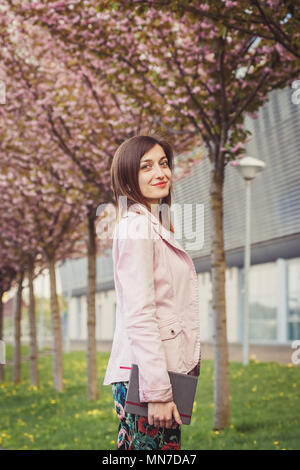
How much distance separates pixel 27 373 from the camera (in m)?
24.8

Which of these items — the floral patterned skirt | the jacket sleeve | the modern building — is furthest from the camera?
the modern building

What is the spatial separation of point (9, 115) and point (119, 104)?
210 cm

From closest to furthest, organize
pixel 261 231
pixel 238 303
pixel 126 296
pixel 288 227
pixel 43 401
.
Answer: pixel 126 296 < pixel 43 401 < pixel 288 227 < pixel 261 231 < pixel 238 303

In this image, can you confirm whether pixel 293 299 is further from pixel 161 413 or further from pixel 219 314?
pixel 161 413

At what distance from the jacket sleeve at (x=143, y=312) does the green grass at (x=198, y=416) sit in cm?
Answer: 490

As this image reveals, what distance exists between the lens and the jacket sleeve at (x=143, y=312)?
267cm

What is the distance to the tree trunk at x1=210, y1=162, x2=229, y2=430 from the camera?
851cm

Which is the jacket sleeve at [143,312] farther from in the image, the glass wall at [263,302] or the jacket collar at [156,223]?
the glass wall at [263,302]

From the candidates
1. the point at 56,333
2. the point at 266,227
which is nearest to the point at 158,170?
the point at 56,333

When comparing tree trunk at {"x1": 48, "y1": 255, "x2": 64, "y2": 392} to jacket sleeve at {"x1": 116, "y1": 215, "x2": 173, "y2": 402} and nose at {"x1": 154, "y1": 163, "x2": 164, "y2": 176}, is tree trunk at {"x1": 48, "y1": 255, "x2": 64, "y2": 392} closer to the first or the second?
nose at {"x1": 154, "y1": 163, "x2": 164, "y2": 176}

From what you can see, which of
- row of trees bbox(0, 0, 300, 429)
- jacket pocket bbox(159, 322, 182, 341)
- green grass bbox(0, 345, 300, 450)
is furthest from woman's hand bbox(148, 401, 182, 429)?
green grass bbox(0, 345, 300, 450)

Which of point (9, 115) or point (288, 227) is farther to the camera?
point (288, 227)

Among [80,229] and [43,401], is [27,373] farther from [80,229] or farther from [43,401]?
[43,401]
